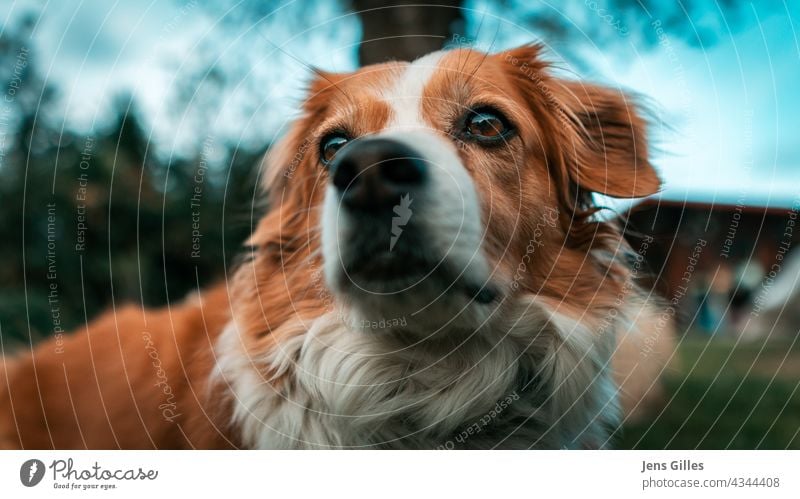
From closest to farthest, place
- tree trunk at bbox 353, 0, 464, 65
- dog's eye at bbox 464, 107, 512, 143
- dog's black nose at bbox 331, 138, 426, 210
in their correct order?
1. dog's black nose at bbox 331, 138, 426, 210
2. dog's eye at bbox 464, 107, 512, 143
3. tree trunk at bbox 353, 0, 464, 65

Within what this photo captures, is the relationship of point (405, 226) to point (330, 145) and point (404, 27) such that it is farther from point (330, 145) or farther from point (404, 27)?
point (404, 27)

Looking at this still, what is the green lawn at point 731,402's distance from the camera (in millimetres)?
2072

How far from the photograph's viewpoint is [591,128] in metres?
1.87

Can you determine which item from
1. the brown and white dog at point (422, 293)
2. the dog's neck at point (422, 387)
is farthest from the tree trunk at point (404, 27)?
the dog's neck at point (422, 387)

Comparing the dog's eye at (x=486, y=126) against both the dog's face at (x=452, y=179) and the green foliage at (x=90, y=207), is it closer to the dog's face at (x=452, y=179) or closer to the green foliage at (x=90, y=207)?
the dog's face at (x=452, y=179)

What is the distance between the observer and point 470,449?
71.5 inches

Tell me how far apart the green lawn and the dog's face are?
2.23 feet

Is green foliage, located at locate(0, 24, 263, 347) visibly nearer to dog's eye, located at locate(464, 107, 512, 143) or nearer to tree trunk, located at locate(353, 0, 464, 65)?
tree trunk, located at locate(353, 0, 464, 65)

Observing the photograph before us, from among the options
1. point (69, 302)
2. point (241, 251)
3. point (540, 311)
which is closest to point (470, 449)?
point (540, 311)
